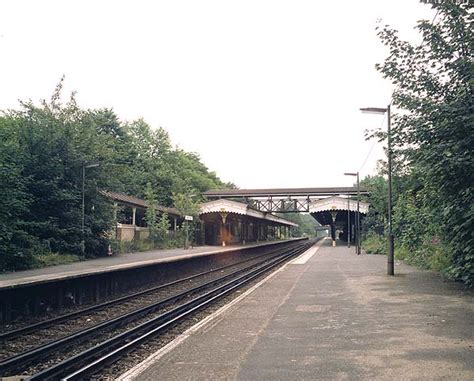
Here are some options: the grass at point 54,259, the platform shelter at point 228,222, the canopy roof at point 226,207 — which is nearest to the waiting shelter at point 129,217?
the canopy roof at point 226,207

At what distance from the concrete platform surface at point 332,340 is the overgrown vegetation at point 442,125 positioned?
1.88 meters

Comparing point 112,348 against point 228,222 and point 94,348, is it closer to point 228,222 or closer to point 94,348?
point 94,348

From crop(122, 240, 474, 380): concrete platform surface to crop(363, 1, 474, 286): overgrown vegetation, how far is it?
74.0 inches

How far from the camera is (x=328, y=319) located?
904 centimetres

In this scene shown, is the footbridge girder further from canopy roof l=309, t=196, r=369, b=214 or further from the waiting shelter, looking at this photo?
the waiting shelter

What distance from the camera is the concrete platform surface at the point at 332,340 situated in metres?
5.77

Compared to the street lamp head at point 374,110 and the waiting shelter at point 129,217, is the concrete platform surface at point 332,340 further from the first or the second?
the waiting shelter at point 129,217

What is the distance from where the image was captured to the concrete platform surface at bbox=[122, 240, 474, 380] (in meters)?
5.77

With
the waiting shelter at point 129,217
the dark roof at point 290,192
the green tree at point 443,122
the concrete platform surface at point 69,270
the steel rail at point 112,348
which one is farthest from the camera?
the dark roof at point 290,192

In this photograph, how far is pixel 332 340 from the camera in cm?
731

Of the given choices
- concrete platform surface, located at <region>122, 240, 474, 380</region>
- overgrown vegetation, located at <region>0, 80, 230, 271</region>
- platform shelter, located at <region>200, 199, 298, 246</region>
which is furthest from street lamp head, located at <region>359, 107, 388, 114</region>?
platform shelter, located at <region>200, 199, 298, 246</region>

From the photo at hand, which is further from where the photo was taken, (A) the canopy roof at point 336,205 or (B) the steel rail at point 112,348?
(A) the canopy roof at point 336,205

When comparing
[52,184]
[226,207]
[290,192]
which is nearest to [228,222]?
[226,207]

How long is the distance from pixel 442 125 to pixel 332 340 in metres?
6.02
